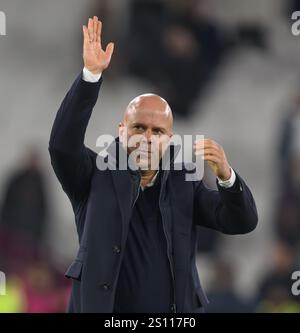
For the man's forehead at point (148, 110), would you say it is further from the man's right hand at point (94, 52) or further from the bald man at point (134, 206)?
the man's right hand at point (94, 52)

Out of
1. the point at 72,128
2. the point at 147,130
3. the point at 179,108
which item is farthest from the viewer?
the point at 179,108

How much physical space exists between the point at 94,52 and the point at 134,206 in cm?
56

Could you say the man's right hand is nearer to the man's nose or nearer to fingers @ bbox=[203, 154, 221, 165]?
the man's nose

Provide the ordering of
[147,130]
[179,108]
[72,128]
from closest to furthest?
[72,128] < [147,130] < [179,108]

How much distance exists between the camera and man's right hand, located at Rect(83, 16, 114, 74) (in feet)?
12.0

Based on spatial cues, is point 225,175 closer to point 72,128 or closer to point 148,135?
point 148,135

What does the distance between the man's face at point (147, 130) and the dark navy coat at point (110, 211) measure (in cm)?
8

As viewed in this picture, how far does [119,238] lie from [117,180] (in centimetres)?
22

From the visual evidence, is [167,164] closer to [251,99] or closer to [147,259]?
[147,259]

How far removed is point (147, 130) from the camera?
3.77 meters

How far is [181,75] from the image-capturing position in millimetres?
8953

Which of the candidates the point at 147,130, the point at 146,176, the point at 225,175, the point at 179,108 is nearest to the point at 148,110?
the point at 147,130

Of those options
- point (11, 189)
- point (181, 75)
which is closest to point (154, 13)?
point (181, 75)

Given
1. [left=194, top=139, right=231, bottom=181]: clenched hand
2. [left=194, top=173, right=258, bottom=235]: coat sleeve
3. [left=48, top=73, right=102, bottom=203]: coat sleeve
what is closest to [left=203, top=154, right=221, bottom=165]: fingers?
[left=194, top=139, right=231, bottom=181]: clenched hand
